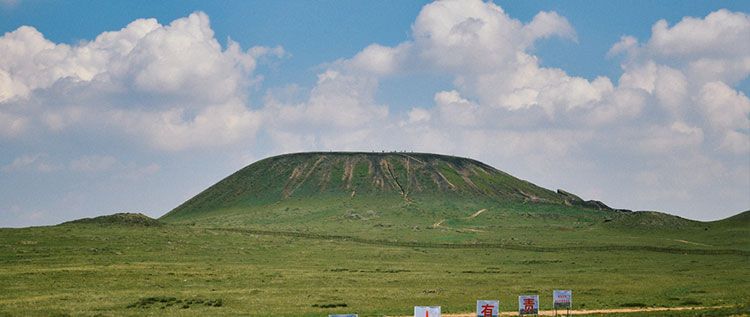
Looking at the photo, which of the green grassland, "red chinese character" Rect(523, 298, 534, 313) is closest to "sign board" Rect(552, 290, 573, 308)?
"red chinese character" Rect(523, 298, 534, 313)

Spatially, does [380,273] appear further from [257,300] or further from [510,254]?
[510,254]

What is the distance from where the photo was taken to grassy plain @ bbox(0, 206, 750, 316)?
58312mm

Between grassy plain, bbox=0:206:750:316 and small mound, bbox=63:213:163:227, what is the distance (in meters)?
2.86

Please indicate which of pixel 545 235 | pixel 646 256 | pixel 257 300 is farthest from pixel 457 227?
pixel 257 300

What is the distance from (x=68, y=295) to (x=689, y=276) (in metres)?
73.0

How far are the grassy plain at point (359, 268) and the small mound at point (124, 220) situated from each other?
2.86 m

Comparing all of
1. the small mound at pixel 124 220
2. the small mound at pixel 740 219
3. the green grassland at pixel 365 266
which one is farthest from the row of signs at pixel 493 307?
the small mound at pixel 740 219

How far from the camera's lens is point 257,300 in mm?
61125

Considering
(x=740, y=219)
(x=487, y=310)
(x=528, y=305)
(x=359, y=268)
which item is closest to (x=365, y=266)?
(x=359, y=268)

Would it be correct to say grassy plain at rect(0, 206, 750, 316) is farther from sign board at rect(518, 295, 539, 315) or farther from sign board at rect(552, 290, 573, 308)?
sign board at rect(518, 295, 539, 315)

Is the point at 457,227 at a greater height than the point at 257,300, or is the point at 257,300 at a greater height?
the point at 457,227

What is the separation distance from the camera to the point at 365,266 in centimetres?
10031

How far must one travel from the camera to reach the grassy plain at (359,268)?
5831cm

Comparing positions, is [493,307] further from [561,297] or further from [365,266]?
[365,266]
